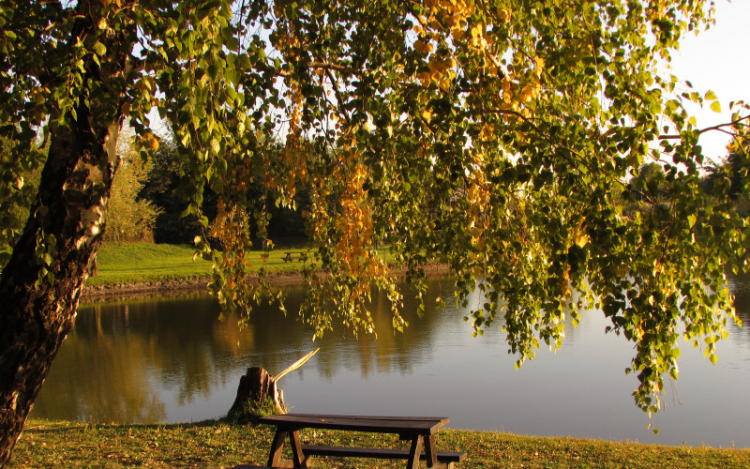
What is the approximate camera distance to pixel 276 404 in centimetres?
632

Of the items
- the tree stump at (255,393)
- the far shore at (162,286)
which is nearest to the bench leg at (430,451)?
the tree stump at (255,393)

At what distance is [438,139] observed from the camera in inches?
113

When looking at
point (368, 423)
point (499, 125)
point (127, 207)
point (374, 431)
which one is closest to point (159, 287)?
point (127, 207)

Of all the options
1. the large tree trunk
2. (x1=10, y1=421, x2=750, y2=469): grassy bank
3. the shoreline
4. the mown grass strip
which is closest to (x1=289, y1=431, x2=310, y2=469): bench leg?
(x1=10, y1=421, x2=750, y2=469): grassy bank

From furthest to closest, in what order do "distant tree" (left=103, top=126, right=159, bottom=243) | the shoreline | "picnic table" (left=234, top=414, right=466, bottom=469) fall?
"distant tree" (left=103, top=126, right=159, bottom=243) < the shoreline < "picnic table" (left=234, top=414, right=466, bottom=469)

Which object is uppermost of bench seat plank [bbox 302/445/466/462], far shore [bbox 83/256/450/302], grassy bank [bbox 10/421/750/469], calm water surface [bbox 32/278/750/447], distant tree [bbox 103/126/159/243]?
distant tree [bbox 103/126/159/243]

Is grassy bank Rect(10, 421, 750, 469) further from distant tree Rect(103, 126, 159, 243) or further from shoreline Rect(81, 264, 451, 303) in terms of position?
distant tree Rect(103, 126, 159, 243)

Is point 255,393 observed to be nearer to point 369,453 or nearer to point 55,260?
point 369,453

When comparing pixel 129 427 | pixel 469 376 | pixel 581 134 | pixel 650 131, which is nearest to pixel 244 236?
pixel 581 134

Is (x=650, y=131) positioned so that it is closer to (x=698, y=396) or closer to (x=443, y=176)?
(x=443, y=176)

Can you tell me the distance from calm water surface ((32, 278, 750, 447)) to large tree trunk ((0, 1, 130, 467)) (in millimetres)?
4956

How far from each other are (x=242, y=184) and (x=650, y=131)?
2040 mm

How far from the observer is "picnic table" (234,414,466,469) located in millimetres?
3480

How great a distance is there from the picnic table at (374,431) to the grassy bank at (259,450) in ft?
2.30
